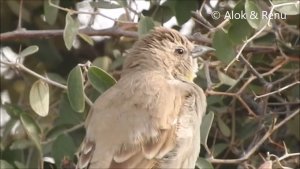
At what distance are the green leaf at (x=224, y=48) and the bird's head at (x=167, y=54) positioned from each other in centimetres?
14

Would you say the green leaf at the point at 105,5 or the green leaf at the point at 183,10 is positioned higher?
the green leaf at the point at 105,5

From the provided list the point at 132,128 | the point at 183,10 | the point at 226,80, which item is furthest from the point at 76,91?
the point at 183,10

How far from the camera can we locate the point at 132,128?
4.76m

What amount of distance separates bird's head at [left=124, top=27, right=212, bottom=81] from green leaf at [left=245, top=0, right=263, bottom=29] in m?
0.34

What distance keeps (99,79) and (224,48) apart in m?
0.60

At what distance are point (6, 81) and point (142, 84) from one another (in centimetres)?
180

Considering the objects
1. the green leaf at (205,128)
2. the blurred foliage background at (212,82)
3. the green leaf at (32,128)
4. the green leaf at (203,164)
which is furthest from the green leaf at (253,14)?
the green leaf at (32,128)

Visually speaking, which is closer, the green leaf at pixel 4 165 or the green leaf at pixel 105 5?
the green leaf at pixel 4 165

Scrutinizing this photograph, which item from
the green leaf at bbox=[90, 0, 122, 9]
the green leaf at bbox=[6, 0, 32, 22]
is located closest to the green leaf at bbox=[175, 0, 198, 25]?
the green leaf at bbox=[90, 0, 122, 9]

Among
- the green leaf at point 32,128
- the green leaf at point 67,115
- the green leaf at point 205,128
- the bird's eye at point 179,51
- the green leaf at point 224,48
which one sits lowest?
the green leaf at point 67,115

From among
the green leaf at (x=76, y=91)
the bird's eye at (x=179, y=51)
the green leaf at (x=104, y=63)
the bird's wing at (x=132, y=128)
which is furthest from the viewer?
the green leaf at (x=104, y=63)

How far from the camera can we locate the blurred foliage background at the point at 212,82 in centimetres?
514

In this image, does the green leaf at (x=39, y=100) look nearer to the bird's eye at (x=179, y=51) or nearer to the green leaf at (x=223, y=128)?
the bird's eye at (x=179, y=51)

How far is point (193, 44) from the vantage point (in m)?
5.50
